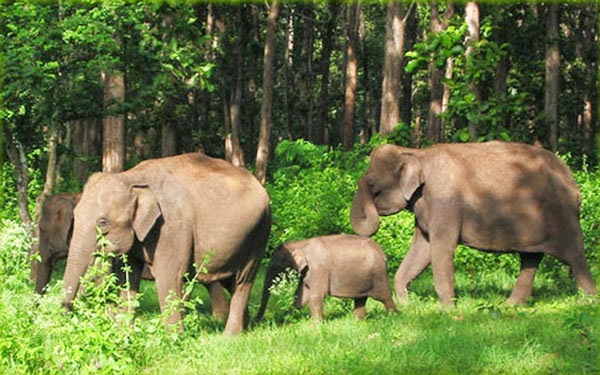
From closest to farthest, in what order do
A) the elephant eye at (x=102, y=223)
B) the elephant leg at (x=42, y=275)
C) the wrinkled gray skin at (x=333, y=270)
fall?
the elephant eye at (x=102, y=223)
the wrinkled gray skin at (x=333, y=270)
the elephant leg at (x=42, y=275)

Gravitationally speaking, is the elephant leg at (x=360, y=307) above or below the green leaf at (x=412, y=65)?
below

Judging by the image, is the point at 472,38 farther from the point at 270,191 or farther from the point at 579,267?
the point at 579,267

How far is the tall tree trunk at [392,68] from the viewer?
25.1 meters

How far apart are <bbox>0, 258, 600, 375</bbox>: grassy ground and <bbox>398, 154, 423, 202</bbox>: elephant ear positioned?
5.94 ft

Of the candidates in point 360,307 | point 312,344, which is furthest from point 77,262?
point 360,307

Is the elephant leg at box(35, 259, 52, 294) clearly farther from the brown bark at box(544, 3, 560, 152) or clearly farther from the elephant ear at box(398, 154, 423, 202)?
the brown bark at box(544, 3, 560, 152)

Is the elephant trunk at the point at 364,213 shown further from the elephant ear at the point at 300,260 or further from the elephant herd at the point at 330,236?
the elephant ear at the point at 300,260

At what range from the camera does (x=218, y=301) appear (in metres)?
13.2

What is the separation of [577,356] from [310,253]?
12.6 ft

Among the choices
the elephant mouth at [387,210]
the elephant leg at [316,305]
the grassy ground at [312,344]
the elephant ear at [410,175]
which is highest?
the elephant ear at [410,175]

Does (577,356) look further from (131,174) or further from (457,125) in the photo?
(457,125)

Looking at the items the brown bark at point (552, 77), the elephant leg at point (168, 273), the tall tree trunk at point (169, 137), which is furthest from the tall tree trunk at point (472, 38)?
the elephant leg at point (168, 273)

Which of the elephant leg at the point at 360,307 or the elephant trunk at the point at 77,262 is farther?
the elephant leg at the point at 360,307

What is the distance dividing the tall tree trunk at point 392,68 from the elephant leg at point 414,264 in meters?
11.2
